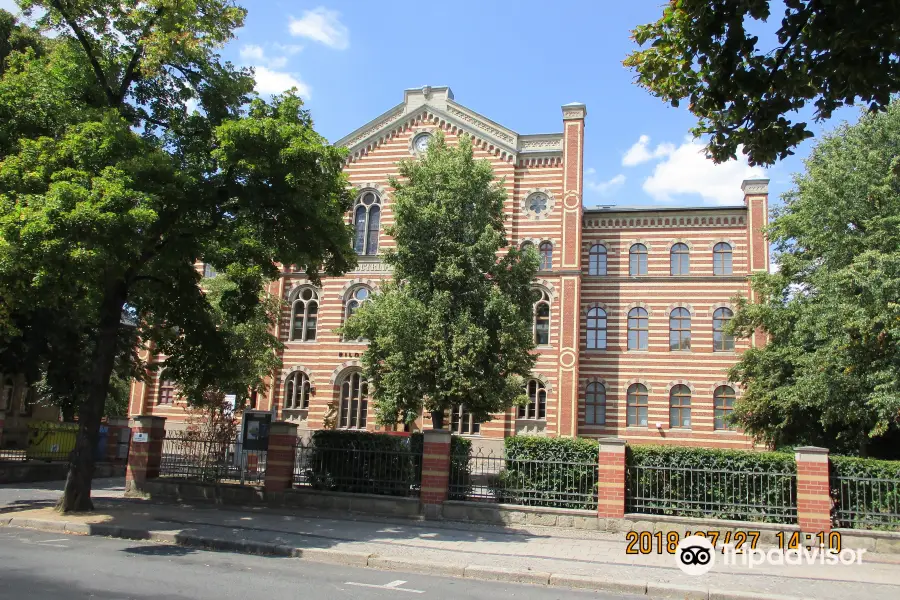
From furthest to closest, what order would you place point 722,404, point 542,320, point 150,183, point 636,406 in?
point 542,320 < point 636,406 < point 722,404 < point 150,183

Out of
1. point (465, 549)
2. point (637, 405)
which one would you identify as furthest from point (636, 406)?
point (465, 549)

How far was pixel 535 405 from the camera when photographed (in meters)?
31.8

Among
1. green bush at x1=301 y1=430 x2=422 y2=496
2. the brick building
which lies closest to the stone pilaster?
the brick building

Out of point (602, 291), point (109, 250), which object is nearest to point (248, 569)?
point (109, 250)

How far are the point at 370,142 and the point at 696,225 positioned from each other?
58.1 feet

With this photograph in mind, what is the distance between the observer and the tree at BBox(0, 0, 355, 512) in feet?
38.9

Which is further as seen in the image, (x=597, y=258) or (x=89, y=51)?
(x=597, y=258)

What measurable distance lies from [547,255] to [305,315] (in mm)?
13197

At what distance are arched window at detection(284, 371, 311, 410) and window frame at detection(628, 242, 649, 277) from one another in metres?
17.7

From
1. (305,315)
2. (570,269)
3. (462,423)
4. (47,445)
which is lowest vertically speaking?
(47,445)

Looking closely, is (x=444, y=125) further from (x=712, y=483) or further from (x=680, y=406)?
(x=712, y=483)

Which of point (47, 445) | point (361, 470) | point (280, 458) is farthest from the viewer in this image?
point (47, 445)

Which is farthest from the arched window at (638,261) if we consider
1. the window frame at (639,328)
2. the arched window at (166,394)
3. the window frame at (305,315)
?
the arched window at (166,394)

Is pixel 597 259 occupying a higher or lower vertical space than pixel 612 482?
higher
